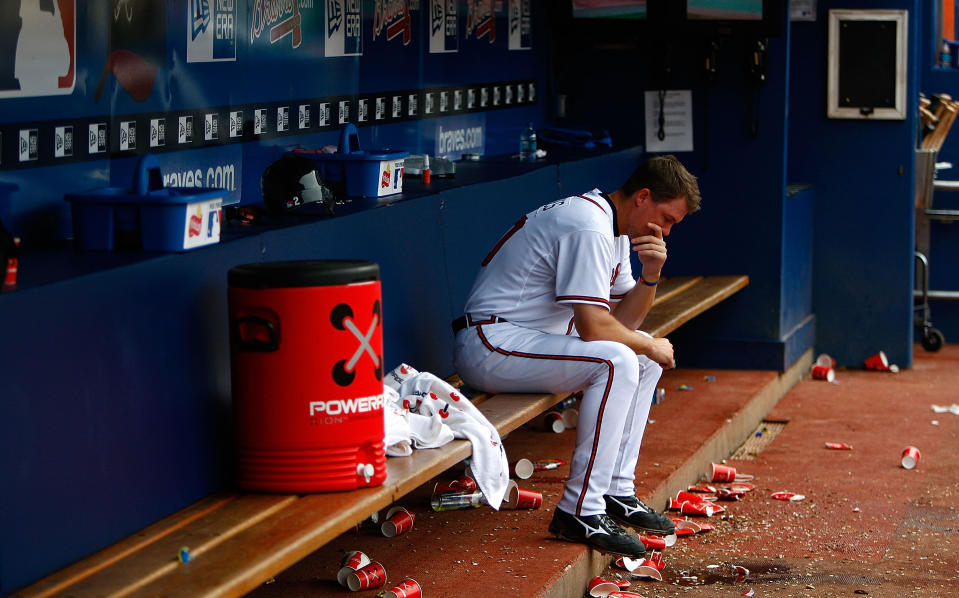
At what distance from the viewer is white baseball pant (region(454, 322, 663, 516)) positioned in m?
4.48

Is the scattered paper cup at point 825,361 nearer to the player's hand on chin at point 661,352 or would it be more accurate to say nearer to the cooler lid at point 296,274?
the player's hand on chin at point 661,352

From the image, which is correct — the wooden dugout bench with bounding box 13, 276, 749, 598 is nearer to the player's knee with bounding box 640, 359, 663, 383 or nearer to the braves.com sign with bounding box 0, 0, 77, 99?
the player's knee with bounding box 640, 359, 663, 383

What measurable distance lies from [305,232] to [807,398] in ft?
14.6

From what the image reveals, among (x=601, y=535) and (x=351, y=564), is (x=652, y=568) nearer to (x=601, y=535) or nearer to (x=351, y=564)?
(x=601, y=535)

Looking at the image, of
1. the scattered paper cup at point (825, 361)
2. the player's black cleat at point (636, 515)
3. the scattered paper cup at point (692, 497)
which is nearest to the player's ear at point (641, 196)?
the player's black cleat at point (636, 515)

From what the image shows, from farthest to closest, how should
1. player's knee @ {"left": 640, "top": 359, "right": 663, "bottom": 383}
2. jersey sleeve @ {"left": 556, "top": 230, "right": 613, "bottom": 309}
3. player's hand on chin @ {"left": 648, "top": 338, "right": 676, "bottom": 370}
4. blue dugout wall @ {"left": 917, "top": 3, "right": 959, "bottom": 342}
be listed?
blue dugout wall @ {"left": 917, "top": 3, "right": 959, "bottom": 342}
player's knee @ {"left": 640, "top": 359, "right": 663, "bottom": 383}
player's hand on chin @ {"left": 648, "top": 338, "right": 676, "bottom": 370}
jersey sleeve @ {"left": 556, "top": 230, "right": 613, "bottom": 309}

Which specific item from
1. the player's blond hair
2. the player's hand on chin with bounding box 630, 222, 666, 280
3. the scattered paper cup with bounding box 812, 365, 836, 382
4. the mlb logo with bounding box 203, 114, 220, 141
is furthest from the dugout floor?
the mlb logo with bounding box 203, 114, 220, 141

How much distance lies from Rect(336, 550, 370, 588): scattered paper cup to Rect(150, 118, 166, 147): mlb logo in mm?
1386

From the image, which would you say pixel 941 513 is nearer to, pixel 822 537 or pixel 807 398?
pixel 822 537

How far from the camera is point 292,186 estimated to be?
4.43m

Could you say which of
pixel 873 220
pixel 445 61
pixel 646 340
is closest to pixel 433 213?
pixel 646 340

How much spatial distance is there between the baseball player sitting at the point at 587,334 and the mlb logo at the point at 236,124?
3.18ft

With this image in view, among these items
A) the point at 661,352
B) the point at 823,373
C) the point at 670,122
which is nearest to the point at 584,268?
the point at 661,352

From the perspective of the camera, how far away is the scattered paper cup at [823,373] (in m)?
8.39
